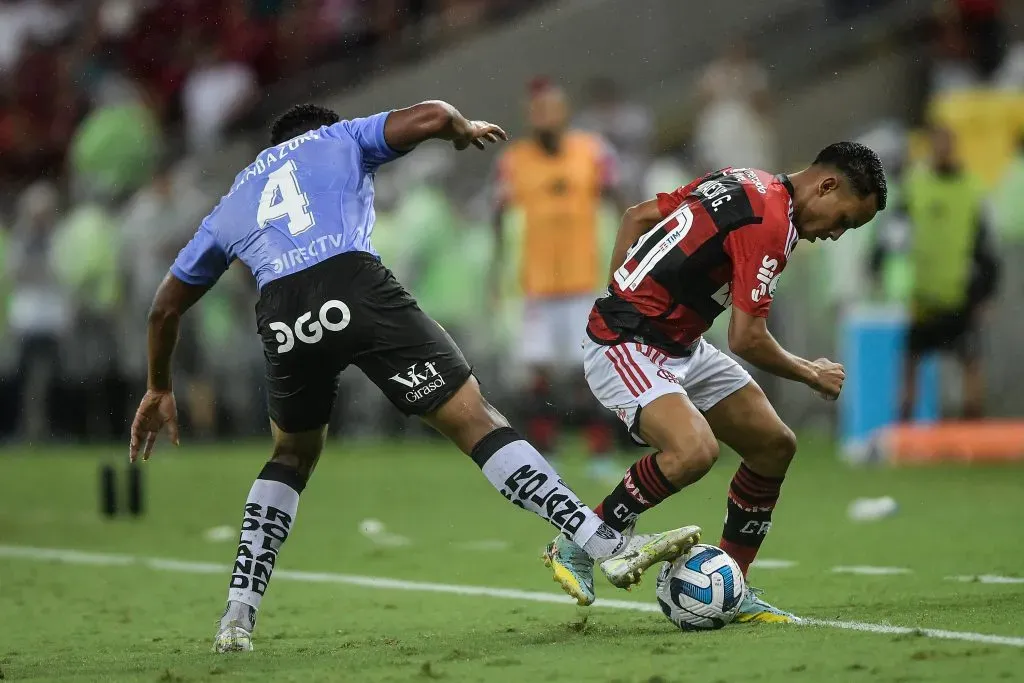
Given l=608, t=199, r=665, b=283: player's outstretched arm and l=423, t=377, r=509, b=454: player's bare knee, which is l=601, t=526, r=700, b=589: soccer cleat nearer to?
l=423, t=377, r=509, b=454: player's bare knee

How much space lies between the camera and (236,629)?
6004mm

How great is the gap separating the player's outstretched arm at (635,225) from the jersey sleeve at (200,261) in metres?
1.54

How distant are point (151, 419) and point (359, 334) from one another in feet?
3.09

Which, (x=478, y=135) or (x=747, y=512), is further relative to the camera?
(x=747, y=512)

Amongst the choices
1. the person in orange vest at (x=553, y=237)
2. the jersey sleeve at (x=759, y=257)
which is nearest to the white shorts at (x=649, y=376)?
the jersey sleeve at (x=759, y=257)

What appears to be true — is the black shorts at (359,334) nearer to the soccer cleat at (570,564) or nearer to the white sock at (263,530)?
the white sock at (263,530)

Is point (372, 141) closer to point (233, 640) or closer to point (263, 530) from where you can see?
point (263, 530)

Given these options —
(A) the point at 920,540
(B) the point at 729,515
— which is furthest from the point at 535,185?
(B) the point at 729,515

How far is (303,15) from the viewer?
72.4 feet

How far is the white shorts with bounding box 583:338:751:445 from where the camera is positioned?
6.40 m

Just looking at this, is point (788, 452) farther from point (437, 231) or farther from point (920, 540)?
point (437, 231)

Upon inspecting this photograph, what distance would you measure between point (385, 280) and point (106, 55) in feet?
60.9

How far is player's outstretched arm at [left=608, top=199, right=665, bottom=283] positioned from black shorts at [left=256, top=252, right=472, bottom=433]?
969 mm

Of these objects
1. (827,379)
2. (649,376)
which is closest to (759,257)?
(827,379)
